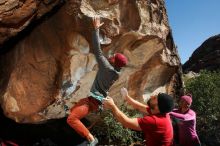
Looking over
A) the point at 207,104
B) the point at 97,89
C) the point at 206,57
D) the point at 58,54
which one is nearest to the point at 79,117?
the point at 97,89

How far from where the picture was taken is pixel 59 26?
11.5 meters

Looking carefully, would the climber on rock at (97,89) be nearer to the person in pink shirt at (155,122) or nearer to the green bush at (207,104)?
the person in pink shirt at (155,122)

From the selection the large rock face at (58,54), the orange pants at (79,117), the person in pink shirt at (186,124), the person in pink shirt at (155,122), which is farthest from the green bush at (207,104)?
the person in pink shirt at (155,122)

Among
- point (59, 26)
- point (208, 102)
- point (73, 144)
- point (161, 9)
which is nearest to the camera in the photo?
point (59, 26)

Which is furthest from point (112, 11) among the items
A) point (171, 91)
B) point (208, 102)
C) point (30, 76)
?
point (208, 102)

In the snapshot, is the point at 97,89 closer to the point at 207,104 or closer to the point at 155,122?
the point at 155,122

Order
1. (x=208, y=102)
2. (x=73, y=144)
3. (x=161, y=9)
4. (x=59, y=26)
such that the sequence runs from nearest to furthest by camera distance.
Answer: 1. (x=59, y=26)
2. (x=73, y=144)
3. (x=161, y=9)
4. (x=208, y=102)

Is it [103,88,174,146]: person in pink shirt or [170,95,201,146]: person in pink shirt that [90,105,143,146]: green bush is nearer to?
[170,95,201,146]: person in pink shirt

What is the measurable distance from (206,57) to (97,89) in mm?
23453

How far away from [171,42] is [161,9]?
1.24 m

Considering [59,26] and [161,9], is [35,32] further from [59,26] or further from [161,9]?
[161,9]

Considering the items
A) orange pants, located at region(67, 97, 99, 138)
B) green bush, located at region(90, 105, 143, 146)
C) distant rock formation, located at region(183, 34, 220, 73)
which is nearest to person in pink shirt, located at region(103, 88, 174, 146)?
orange pants, located at region(67, 97, 99, 138)

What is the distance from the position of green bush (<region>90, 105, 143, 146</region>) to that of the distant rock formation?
1553 cm

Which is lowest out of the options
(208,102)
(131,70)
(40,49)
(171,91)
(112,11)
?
(208,102)
